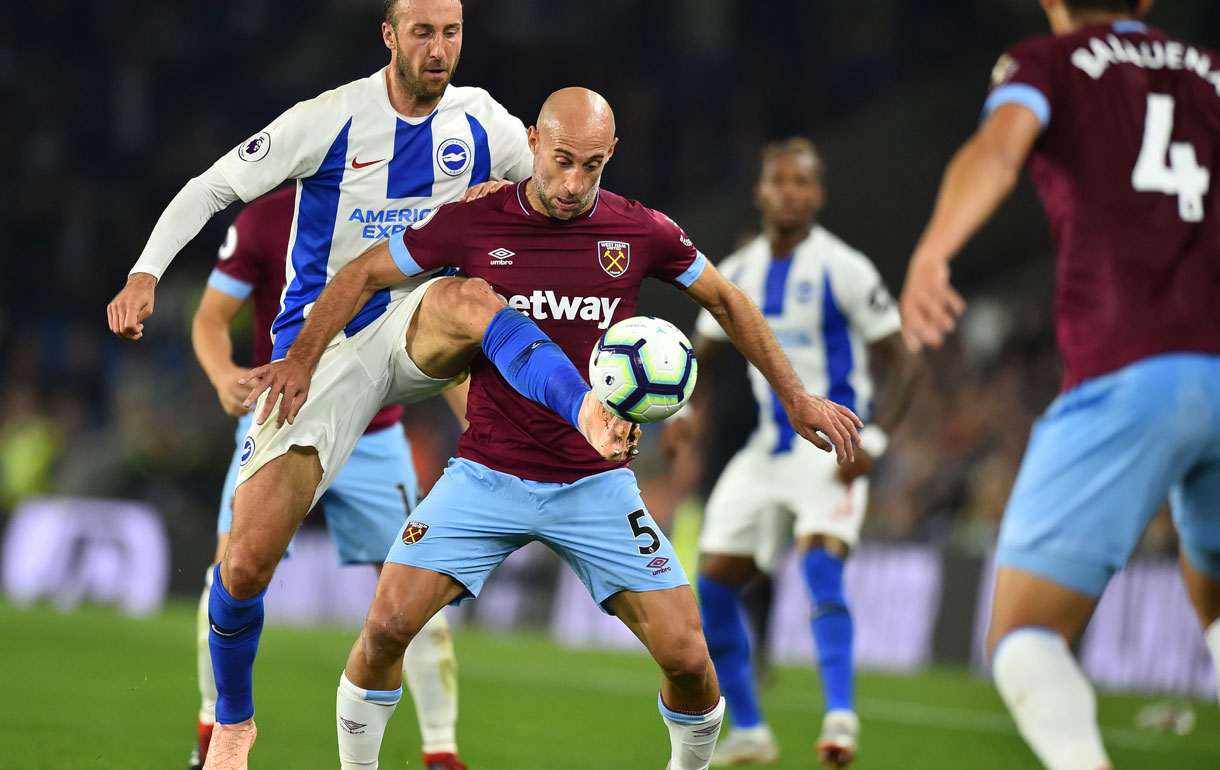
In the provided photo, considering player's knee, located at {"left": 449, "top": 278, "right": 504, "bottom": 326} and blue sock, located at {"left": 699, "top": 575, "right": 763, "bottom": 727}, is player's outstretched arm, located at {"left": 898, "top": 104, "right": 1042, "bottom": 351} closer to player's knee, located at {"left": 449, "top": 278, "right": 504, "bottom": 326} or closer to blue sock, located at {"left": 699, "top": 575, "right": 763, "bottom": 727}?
player's knee, located at {"left": 449, "top": 278, "right": 504, "bottom": 326}

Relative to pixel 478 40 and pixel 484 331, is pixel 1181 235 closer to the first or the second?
pixel 484 331

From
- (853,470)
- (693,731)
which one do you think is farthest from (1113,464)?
(853,470)

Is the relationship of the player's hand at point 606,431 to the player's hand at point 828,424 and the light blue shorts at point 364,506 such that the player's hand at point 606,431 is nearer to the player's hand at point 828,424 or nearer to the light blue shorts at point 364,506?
the player's hand at point 828,424

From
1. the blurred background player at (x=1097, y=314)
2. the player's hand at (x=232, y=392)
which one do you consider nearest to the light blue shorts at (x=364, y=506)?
the player's hand at (x=232, y=392)

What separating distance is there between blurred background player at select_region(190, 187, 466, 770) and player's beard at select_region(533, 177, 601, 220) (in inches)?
50.6

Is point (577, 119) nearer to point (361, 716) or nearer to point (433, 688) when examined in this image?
point (361, 716)

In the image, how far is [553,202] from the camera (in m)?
4.66

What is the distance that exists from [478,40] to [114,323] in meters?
16.2

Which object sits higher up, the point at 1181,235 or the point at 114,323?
the point at 1181,235

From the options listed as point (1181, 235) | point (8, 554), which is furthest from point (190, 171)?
point (1181, 235)

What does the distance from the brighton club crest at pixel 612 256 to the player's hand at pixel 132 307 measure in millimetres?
1405

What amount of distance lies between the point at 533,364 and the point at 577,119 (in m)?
0.76

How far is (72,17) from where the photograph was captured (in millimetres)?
21219

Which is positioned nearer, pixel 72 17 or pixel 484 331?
pixel 484 331
